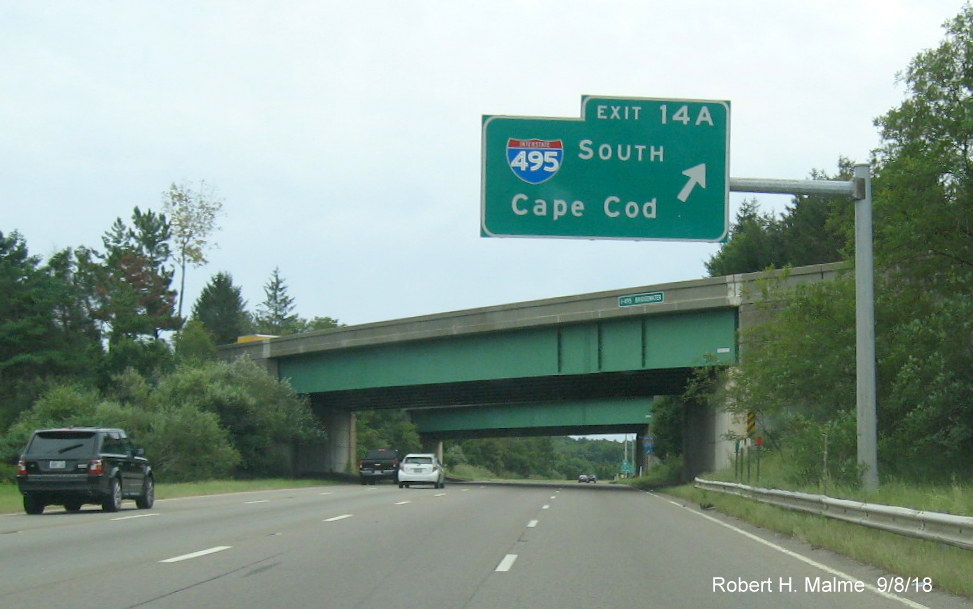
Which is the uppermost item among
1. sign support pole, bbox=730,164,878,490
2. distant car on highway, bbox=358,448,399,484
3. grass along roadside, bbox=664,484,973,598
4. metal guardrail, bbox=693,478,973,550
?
sign support pole, bbox=730,164,878,490

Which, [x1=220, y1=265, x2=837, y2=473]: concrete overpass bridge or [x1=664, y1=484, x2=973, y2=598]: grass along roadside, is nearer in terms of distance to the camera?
[x1=664, y1=484, x2=973, y2=598]: grass along roadside

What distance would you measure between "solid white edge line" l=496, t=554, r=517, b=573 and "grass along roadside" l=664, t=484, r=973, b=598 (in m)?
4.64

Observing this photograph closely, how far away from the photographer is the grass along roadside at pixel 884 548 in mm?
11523

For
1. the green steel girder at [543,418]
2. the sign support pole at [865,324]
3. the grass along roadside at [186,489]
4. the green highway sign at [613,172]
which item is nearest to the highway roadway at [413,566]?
the sign support pole at [865,324]

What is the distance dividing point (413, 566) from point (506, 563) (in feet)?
4.23

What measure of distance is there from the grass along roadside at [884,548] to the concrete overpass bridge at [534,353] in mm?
20477

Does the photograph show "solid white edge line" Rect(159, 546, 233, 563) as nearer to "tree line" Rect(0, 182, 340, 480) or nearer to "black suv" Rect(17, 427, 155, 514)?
"black suv" Rect(17, 427, 155, 514)

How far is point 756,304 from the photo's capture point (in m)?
37.5

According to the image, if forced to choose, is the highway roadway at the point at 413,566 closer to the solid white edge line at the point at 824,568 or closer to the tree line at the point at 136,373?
the solid white edge line at the point at 824,568

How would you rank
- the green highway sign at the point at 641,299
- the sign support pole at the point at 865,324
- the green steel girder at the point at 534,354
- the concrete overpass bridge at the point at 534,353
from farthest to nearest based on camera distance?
the green highway sign at the point at 641,299
the green steel girder at the point at 534,354
the concrete overpass bridge at the point at 534,353
the sign support pole at the point at 865,324

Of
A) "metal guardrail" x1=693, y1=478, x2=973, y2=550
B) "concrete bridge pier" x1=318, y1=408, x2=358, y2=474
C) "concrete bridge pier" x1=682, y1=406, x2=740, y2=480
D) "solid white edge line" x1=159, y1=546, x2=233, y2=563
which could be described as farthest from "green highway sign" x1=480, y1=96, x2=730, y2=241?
"concrete bridge pier" x1=318, y1=408, x2=358, y2=474

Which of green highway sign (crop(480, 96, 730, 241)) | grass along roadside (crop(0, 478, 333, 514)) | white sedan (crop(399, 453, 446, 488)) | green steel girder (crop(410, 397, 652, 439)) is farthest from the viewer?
green steel girder (crop(410, 397, 652, 439))

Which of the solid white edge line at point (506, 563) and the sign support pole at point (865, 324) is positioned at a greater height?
the sign support pole at point (865, 324)

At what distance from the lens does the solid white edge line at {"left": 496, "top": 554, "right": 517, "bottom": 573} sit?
13133 mm
